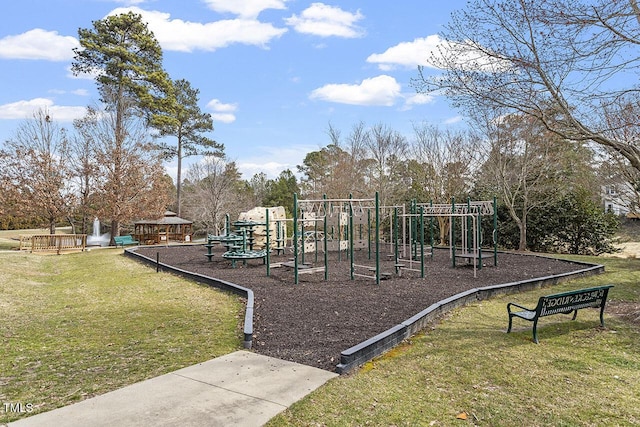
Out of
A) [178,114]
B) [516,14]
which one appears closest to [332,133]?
[178,114]

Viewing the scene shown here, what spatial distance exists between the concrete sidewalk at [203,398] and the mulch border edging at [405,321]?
46 centimetres

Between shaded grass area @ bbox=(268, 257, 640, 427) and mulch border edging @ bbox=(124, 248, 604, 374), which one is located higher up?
mulch border edging @ bbox=(124, 248, 604, 374)

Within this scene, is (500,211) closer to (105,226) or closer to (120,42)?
(120,42)

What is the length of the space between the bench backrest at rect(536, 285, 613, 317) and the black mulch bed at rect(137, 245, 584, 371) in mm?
1981

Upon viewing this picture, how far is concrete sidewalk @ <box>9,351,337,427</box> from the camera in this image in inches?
Result: 131

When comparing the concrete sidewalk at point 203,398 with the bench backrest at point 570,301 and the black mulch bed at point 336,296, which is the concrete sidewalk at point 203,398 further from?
the bench backrest at point 570,301

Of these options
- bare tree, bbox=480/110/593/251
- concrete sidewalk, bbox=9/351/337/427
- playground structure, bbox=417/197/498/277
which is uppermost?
bare tree, bbox=480/110/593/251

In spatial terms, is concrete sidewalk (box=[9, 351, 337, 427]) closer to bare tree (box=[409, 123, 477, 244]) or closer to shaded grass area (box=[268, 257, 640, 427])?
shaded grass area (box=[268, 257, 640, 427])

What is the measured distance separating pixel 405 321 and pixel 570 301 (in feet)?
7.39

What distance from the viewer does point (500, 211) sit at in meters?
19.9

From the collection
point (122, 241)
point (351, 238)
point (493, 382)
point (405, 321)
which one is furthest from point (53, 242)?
point (493, 382)

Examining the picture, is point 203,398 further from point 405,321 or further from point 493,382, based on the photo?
point 405,321

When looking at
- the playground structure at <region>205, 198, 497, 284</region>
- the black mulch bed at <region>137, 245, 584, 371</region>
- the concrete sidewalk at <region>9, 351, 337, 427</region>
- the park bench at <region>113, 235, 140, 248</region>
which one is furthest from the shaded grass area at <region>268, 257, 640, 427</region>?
the park bench at <region>113, 235, 140, 248</region>

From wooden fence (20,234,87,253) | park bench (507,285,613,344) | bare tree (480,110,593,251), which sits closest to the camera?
park bench (507,285,613,344)
